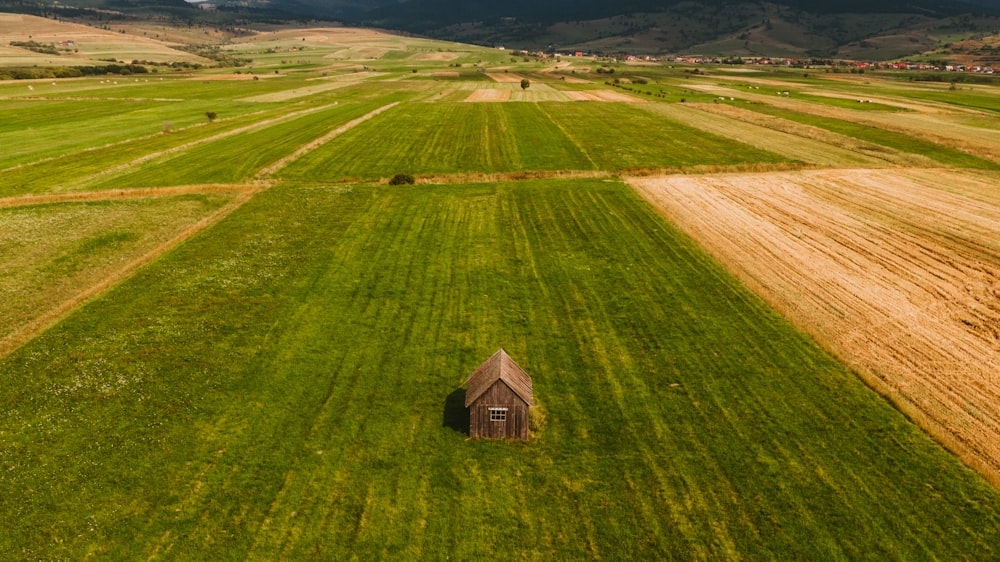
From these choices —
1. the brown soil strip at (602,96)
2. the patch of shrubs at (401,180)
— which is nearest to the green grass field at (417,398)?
the patch of shrubs at (401,180)

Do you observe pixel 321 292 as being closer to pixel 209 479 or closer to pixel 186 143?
pixel 209 479

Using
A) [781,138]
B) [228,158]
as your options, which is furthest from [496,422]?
[781,138]

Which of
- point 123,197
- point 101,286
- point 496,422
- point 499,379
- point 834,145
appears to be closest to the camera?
point 499,379

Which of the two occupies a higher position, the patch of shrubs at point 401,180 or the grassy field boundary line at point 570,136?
the grassy field boundary line at point 570,136

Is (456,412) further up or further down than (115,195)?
further down

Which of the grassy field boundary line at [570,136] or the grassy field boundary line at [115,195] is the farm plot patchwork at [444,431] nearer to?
the grassy field boundary line at [115,195]

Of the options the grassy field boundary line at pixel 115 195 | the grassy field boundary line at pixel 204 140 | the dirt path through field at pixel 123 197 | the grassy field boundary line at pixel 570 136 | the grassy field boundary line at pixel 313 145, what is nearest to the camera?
the dirt path through field at pixel 123 197

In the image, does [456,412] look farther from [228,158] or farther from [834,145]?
[834,145]
